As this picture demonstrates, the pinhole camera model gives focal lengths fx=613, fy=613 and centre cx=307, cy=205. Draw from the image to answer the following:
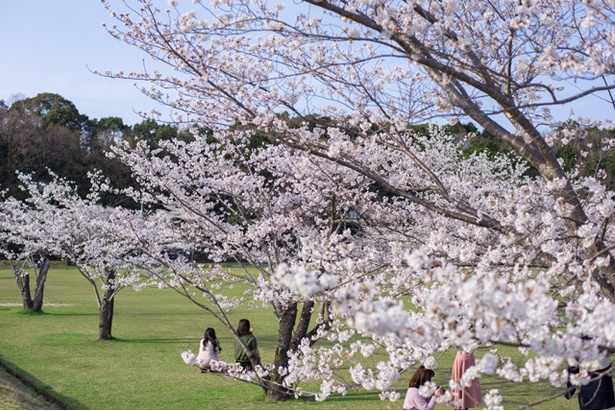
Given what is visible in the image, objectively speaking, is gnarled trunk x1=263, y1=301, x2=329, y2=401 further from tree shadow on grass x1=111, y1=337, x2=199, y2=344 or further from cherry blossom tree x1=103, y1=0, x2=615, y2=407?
tree shadow on grass x1=111, y1=337, x2=199, y2=344

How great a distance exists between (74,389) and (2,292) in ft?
47.8

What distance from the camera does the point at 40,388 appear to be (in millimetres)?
8656

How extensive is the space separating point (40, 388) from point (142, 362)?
2.24m

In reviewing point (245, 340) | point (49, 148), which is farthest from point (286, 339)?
point (49, 148)

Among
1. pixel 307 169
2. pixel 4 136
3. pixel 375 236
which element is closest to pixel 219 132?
pixel 307 169

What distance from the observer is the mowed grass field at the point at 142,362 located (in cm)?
821

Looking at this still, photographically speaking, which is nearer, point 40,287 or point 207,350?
point 207,350

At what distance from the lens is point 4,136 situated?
38.3 metres

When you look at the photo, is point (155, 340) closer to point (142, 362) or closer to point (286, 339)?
point (142, 362)

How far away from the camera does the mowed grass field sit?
26.9 ft

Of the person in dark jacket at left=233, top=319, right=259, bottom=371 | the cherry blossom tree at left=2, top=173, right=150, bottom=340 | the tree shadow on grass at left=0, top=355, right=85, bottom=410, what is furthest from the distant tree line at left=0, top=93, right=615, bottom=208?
the person in dark jacket at left=233, top=319, right=259, bottom=371

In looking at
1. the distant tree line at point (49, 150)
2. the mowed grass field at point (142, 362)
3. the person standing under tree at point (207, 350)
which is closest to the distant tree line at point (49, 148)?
the distant tree line at point (49, 150)

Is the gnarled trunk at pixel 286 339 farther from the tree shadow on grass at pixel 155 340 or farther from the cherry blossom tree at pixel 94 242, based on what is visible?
the tree shadow on grass at pixel 155 340

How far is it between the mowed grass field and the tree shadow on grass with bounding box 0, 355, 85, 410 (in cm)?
2
